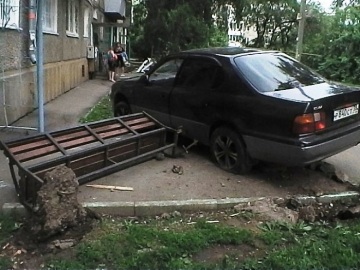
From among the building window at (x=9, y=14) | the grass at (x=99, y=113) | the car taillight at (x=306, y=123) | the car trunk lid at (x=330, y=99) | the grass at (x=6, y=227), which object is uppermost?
the building window at (x=9, y=14)

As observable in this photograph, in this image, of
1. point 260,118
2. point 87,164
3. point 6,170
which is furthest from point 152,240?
point 6,170

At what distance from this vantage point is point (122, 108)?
311 inches

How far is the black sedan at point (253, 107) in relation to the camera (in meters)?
4.96

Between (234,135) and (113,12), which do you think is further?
(113,12)

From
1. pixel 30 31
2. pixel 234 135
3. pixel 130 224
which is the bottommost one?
pixel 130 224

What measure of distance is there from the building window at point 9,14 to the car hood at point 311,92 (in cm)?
543

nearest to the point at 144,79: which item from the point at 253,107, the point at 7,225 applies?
the point at 253,107

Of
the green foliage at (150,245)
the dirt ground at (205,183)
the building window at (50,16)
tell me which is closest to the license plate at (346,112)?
the dirt ground at (205,183)

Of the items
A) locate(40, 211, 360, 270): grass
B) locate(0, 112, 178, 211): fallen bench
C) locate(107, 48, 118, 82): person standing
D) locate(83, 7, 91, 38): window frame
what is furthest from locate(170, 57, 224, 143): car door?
locate(83, 7, 91, 38): window frame

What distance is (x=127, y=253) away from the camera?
141 inches

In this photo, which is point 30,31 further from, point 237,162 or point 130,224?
point 130,224

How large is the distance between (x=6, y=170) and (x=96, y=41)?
18.2 meters

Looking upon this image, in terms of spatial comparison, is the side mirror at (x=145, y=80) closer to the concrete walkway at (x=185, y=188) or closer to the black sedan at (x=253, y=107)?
the black sedan at (x=253, y=107)

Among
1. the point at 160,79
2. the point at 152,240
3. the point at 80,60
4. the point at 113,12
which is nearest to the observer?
the point at 152,240
